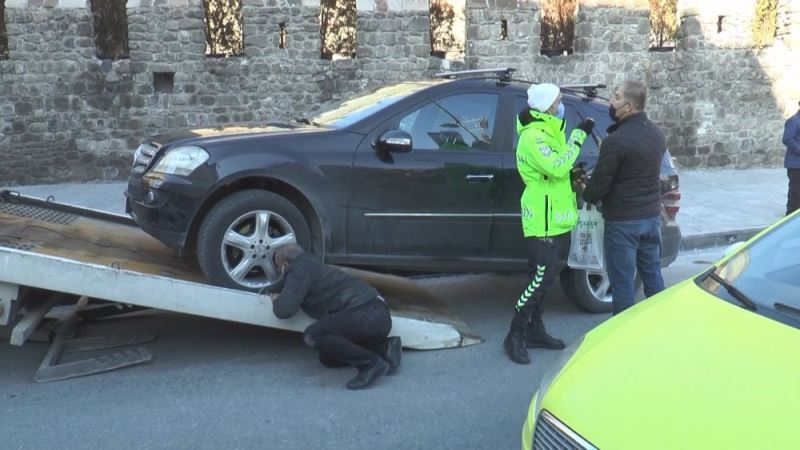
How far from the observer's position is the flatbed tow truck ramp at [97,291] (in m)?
4.40

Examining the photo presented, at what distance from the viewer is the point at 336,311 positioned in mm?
4668

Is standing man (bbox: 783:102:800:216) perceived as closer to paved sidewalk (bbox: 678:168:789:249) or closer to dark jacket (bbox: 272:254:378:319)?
paved sidewalk (bbox: 678:168:789:249)

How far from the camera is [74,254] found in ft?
15.8

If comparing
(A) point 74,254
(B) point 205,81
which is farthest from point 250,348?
(B) point 205,81

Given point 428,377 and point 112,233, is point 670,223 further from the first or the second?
point 112,233

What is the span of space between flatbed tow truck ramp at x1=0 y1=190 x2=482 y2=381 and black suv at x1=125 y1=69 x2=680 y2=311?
33 cm

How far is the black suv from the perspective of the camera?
196 inches

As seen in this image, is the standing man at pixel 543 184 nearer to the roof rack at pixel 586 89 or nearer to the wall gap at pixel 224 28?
the roof rack at pixel 586 89

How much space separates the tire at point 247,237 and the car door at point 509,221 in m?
1.47

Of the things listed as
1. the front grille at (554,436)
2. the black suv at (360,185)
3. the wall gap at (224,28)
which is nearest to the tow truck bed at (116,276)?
the black suv at (360,185)

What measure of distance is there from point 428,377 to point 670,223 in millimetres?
2731

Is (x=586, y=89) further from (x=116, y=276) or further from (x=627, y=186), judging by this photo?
(x=116, y=276)

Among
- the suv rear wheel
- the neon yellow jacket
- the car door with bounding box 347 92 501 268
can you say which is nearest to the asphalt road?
the suv rear wheel


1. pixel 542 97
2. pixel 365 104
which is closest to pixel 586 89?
pixel 542 97
